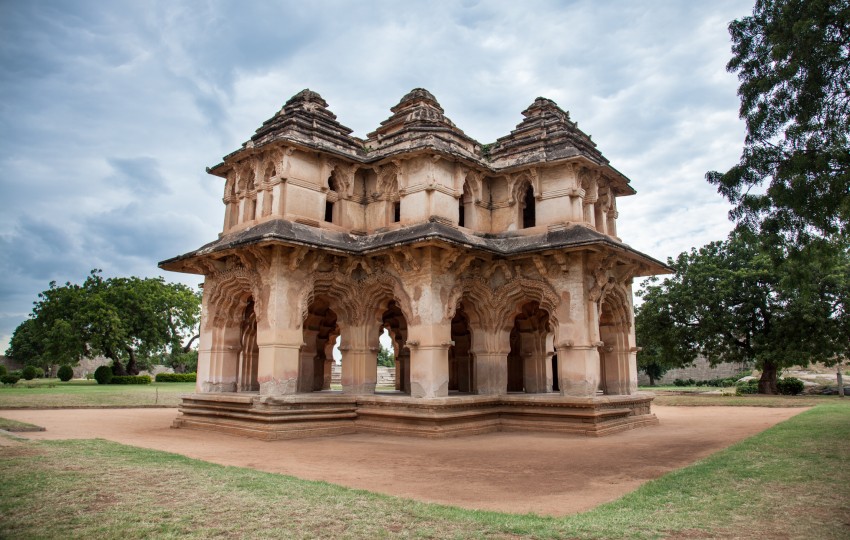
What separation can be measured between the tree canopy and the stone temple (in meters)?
26.1

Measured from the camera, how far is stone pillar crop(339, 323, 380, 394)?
1608 cm

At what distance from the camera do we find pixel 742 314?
29906 millimetres

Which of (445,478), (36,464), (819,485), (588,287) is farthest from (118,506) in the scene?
(588,287)

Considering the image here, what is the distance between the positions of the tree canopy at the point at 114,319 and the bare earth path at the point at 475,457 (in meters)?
23.9

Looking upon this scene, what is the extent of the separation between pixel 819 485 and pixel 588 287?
8885 millimetres

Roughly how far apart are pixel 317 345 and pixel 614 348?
31.9 feet

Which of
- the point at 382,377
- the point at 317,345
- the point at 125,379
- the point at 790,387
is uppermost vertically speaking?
the point at 317,345

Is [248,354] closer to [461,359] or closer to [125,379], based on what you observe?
[461,359]

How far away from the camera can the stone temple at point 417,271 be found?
1475 cm

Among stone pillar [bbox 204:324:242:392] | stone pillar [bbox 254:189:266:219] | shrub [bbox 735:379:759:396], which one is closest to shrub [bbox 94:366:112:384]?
stone pillar [bbox 204:324:242:392]

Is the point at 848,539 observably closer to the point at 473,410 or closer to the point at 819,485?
the point at 819,485

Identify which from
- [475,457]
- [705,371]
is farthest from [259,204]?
[705,371]

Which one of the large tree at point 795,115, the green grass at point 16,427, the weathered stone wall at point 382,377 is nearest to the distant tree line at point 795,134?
the large tree at point 795,115

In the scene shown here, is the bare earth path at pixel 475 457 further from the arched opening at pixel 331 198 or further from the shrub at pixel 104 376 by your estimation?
the shrub at pixel 104 376
